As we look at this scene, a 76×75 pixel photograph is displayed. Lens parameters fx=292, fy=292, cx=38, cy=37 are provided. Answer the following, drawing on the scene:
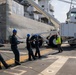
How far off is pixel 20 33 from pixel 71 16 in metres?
12.7

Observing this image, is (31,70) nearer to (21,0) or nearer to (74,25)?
(74,25)

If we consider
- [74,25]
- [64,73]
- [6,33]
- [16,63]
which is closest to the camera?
[64,73]

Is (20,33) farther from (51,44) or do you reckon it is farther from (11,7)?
(51,44)

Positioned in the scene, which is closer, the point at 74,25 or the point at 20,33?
the point at 74,25

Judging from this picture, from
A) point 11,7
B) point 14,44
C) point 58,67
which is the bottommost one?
point 58,67

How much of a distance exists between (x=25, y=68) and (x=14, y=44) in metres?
1.92

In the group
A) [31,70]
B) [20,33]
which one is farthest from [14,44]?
[20,33]

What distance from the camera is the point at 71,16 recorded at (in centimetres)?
2967

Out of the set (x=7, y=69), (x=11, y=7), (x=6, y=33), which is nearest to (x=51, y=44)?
(x=6, y=33)

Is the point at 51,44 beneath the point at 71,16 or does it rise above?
beneath

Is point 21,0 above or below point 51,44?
above

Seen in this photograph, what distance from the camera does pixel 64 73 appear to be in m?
13.1

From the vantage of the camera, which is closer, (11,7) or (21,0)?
(11,7)

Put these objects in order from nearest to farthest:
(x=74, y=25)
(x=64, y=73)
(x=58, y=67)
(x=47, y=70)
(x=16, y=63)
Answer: (x=64, y=73) → (x=47, y=70) → (x=58, y=67) → (x=16, y=63) → (x=74, y=25)
